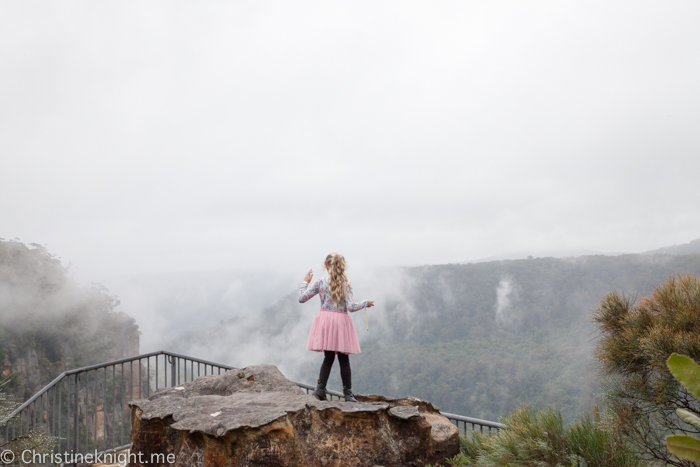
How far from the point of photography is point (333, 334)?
18.2 ft

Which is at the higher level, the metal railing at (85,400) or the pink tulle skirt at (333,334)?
the pink tulle skirt at (333,334)

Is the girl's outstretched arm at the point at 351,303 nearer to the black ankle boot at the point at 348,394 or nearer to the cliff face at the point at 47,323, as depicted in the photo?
the black ankle boot at the point at 348,394

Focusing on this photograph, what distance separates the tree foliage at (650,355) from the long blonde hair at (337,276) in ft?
9.63

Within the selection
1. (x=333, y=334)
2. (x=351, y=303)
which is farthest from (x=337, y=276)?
(x=333, y=334)

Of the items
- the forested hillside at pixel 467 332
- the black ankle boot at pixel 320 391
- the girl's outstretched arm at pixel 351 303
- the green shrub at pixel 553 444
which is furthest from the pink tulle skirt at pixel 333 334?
the forested hillside at pixel 467 332

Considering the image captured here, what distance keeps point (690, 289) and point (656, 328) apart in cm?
44

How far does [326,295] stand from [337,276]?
293 mm

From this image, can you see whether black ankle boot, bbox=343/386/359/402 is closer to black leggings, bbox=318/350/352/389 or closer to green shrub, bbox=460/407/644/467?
black leggings, bbox=318/350/352/389

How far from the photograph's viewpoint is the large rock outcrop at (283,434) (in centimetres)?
382

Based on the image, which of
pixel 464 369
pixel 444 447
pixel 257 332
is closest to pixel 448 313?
pixel 464 369

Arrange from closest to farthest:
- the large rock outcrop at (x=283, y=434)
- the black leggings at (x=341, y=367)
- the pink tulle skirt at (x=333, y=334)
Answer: the large rock outcrop at (x=283, y=434) → the pink tulle skirt at (x=333, y=334) → the black leggings at (x=341, y=367)

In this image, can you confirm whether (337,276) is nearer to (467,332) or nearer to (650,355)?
(650,355)

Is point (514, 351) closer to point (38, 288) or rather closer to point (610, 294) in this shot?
point (38, 288)

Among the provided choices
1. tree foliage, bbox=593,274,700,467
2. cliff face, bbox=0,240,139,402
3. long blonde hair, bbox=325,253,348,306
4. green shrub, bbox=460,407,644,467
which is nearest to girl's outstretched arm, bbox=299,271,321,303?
long blonde hair, bbox=325,253,348,306
